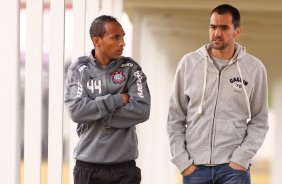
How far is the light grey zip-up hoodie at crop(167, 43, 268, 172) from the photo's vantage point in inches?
202

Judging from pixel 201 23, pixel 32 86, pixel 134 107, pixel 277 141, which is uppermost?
pixel 201 23

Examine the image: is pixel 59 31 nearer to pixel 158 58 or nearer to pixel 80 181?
pixel 80 181

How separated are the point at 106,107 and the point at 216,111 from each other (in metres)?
0.63

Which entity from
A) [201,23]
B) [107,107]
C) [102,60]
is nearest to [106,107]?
[107,107]

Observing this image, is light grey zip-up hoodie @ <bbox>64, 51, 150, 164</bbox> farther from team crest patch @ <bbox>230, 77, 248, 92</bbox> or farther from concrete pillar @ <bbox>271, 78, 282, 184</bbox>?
concrete pillar @ <bbox>271, 78, 282, 184</bbox>

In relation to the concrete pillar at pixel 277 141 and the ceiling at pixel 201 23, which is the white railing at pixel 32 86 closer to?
the ceiling at pixel 201 23

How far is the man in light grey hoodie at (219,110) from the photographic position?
5109 millimetres

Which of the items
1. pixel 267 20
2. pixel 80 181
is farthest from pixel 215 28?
pixel 267 20

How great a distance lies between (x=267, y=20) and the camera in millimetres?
13672

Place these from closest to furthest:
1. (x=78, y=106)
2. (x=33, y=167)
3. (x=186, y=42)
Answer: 1. (x=78, y=106)
2. (x=33, y=167)
3. (x=186, y=42)

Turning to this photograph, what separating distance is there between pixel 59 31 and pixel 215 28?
8.20ft

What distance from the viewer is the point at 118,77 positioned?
16.8 feet
